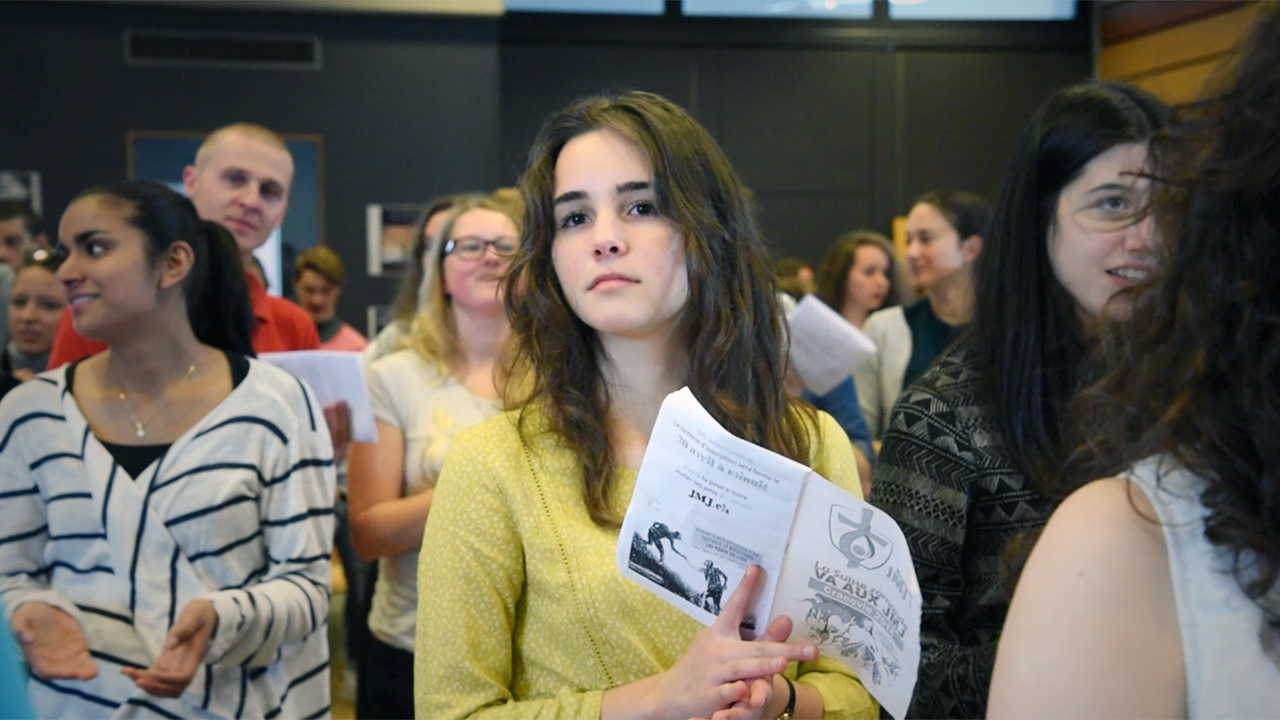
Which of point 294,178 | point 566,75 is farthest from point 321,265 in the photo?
point 566,75

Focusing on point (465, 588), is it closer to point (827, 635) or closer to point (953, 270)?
point (827, 635)

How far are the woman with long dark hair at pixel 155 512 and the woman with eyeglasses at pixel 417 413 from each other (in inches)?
12.9

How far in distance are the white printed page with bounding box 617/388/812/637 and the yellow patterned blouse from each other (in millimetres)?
145

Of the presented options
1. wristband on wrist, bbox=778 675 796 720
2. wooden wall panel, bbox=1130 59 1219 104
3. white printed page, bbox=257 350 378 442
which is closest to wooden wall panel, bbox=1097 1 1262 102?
wooden wall panel, bbox=1130 59 1219 104

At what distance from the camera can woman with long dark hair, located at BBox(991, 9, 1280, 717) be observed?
747 mm

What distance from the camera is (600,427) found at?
1.52 metres

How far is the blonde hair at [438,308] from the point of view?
110 inches

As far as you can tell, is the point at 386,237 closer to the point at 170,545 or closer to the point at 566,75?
the point at 566,75

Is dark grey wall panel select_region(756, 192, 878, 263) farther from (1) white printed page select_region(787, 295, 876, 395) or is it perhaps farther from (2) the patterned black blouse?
(2) the patterned black blouse

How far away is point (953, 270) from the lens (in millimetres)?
4070

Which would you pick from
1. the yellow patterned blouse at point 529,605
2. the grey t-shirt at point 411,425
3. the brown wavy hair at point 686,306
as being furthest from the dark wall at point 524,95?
the yellow patterned blouse at point 529,605

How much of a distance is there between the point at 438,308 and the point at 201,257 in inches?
25.6

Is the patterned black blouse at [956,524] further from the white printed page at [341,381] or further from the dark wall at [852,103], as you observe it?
the dark wall at [852,103]

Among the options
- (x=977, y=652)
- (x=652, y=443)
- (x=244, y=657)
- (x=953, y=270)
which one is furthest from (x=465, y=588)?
(x=953, y=270)
